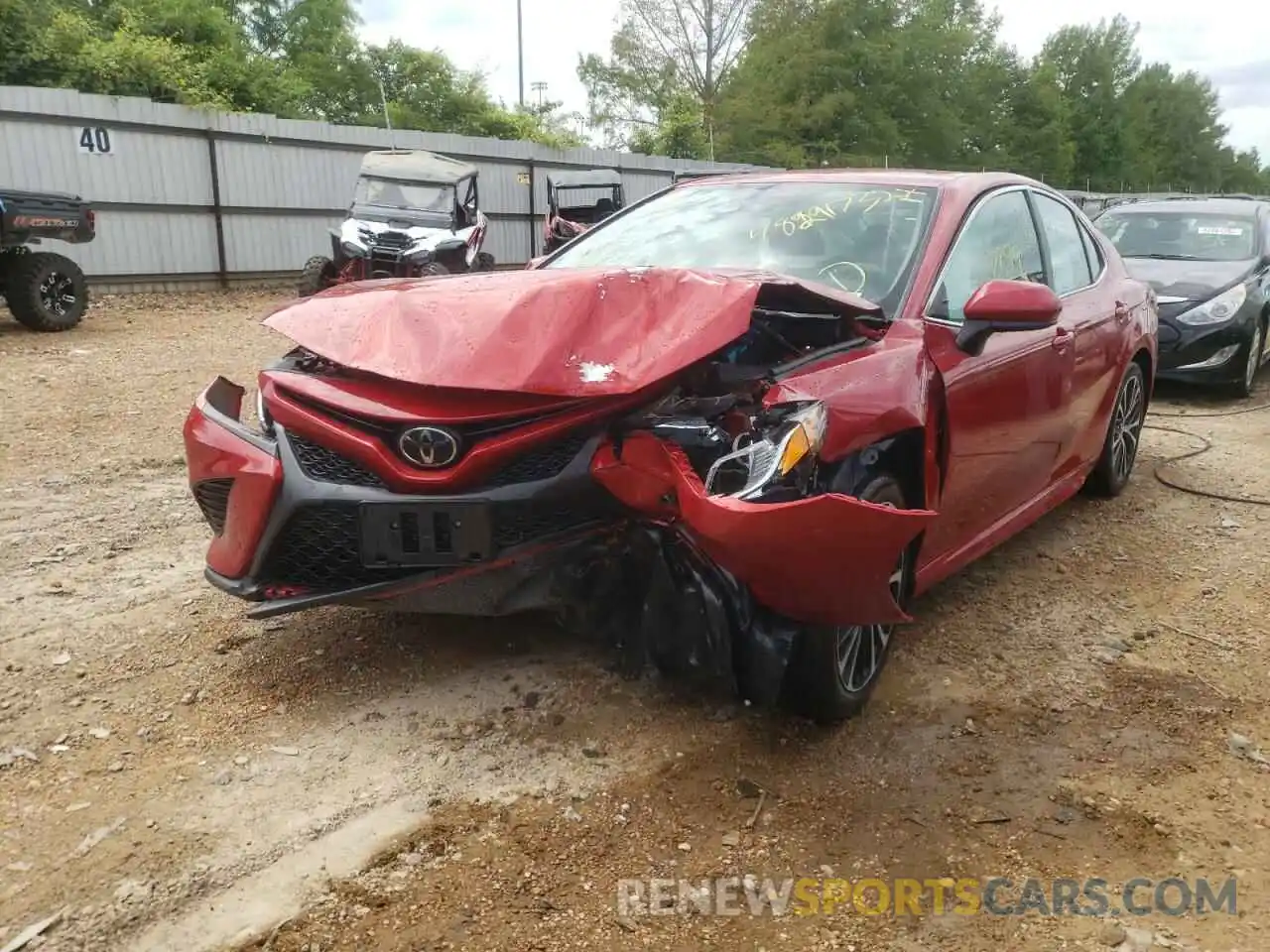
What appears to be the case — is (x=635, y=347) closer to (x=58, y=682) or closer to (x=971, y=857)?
(x=971, y=857)

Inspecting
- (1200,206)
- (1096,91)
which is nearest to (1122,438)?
(1200,206)

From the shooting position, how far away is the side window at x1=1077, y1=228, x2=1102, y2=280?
4848 millimetres

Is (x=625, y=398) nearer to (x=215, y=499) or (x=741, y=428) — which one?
(x=741, y=428)

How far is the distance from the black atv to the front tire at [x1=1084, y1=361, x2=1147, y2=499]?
30.7 ft

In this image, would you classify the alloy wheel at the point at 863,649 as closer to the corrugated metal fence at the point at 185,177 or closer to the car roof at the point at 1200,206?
the car roof at the point at 1200,206

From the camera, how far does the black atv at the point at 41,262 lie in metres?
9.68

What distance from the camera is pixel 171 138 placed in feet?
47.9

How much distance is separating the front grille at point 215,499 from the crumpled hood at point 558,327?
0.47 metres

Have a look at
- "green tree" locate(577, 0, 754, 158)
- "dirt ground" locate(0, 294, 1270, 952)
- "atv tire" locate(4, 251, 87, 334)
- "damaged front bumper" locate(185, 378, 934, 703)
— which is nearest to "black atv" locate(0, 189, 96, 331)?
"atv tire" locate(4, 251, 87, 334)

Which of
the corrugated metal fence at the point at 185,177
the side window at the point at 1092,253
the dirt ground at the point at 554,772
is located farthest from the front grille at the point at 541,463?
the corrugated metal fence at the point at 185,177

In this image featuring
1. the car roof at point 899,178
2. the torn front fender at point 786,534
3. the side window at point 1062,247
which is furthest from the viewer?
the side window at point 1062,247

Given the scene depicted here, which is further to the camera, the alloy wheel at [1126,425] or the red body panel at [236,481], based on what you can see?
the alloy wheel at [1126,425]

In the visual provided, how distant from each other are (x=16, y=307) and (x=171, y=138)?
557cm

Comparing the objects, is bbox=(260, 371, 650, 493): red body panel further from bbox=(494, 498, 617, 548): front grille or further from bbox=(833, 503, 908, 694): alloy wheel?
bbox=(833, 503, 908, 694): alloy wheel
